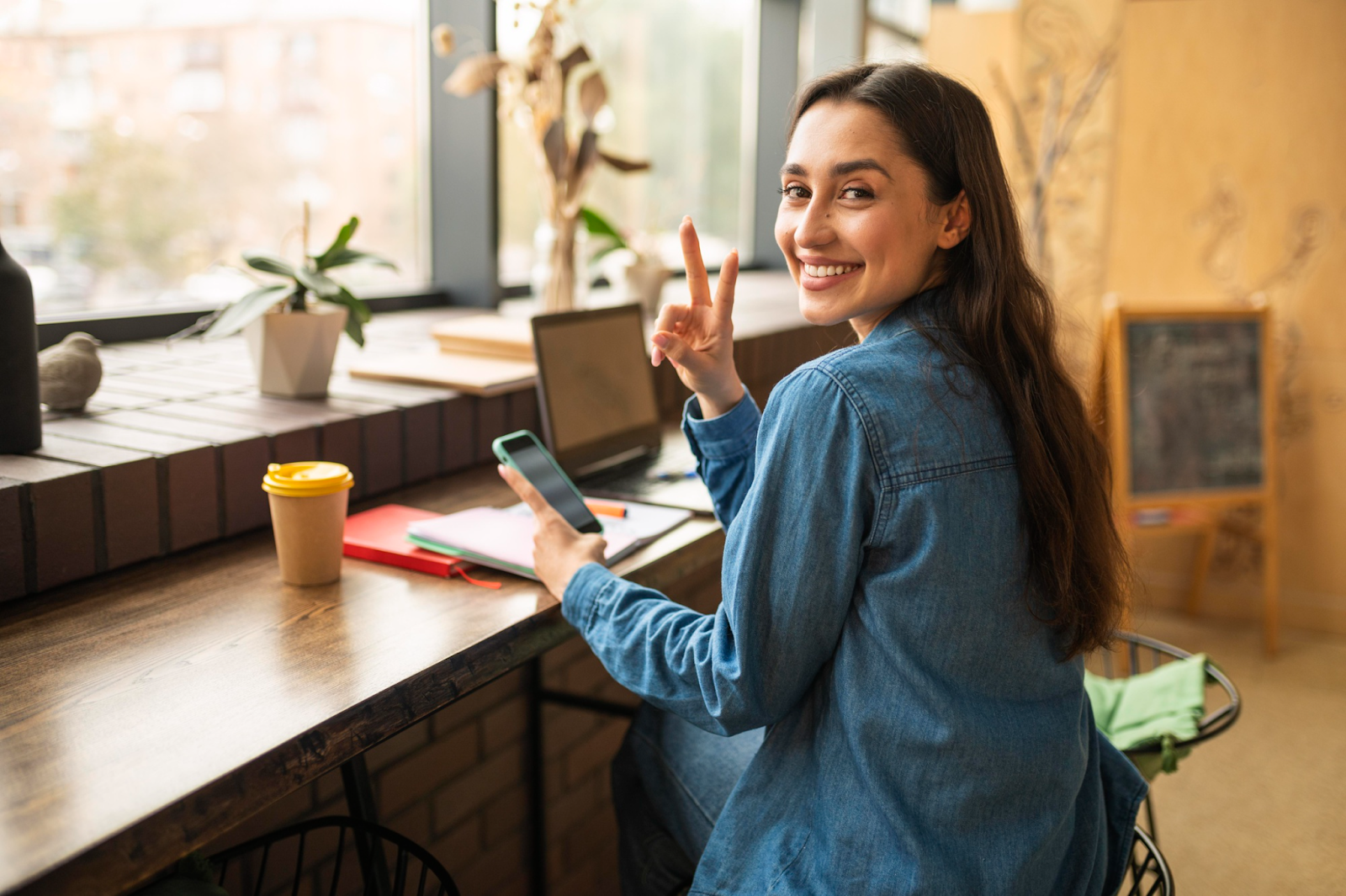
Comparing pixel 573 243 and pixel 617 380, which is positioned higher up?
pixel 573 243

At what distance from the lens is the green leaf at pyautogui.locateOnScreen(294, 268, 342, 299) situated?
1621 millimetres

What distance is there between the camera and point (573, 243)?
89.2 inches

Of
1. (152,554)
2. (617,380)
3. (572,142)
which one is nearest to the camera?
(152,554)

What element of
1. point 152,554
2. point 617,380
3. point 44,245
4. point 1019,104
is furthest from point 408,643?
point 1019,104

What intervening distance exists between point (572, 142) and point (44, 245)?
102 centimetres

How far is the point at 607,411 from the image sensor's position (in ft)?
6.11

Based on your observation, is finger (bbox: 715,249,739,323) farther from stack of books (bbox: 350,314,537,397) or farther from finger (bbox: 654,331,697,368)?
stack of books (bbox: 350,314,537,397)

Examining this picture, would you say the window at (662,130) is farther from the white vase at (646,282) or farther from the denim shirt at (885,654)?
the denim shirt at (885,654)

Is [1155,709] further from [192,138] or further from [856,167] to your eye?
[192,138]

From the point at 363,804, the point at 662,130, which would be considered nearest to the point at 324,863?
the point at 363,804

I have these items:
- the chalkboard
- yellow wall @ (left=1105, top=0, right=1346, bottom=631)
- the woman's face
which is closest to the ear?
the woman's face

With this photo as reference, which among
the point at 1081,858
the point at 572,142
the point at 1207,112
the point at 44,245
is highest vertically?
the point at 1207,112

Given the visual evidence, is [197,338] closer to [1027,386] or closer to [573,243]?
[573,243]

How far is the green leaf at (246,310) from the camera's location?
1553mm
